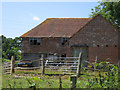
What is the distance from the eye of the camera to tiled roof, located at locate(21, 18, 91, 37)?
83.8 ft

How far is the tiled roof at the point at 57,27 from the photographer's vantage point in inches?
1005

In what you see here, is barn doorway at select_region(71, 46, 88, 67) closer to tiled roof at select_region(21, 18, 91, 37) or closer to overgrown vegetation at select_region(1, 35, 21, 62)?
tiled roof at select_region(21, 18, 91, 37)

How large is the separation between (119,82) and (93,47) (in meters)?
16.7

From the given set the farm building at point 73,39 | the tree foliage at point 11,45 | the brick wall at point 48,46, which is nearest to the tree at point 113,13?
the farm building at point 73,39

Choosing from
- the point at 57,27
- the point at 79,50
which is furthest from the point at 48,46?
the point at 79,50

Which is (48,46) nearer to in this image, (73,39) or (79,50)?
(73,39)

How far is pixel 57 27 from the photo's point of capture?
26.7m

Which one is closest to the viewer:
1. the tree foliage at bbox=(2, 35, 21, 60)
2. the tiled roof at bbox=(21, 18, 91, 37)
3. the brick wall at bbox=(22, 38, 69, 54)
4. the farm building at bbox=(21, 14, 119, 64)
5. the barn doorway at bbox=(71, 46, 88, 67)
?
the farm building at bbox=(21, 14, 119, 64)

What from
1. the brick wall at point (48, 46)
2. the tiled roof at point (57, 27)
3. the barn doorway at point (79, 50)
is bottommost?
the barn doorway at point (79, 50)

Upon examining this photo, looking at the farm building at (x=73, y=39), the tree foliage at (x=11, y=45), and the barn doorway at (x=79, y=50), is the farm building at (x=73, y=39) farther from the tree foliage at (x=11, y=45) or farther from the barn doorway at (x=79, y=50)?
the tree foliage at (x=11, y=45)

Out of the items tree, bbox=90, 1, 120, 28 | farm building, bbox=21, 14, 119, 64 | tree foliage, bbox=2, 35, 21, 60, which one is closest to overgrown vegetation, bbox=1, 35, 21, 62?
tree foliage, bbox=2, 35, 21, 60

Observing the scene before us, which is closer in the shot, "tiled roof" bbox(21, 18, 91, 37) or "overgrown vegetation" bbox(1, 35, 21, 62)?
"tiled roof" bbox(21, 18, 91, 37)

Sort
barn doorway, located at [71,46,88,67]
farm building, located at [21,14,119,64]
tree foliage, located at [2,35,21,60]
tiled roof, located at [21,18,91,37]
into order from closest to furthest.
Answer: farm building, located at [21,14,119,64] < barn doorway, located at [71,46,88,67] < tiled roof, located at [21,18,91,37] < tree foliage, located at [2,35,21,60]

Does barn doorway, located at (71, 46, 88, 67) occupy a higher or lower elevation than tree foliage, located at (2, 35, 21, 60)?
lower
